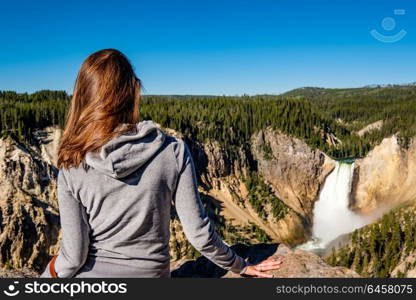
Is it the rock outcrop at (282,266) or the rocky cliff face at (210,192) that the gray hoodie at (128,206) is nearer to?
the rock outcrop at (282,266)

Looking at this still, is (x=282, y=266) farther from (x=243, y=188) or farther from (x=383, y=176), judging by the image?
(x=383, y=176)

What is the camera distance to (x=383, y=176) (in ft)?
218

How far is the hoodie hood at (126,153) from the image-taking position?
2951 mm

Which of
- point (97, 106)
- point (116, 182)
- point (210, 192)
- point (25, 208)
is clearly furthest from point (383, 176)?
point (97, 106)

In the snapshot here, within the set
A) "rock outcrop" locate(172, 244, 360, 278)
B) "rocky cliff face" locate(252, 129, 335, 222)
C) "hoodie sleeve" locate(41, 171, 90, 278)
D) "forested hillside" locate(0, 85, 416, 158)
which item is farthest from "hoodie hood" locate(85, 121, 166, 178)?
"rocky cliff face" locate(252, 129, 335, 222)

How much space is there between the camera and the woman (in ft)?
9.91

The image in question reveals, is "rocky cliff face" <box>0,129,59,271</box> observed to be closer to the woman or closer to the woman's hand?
the woman's hand

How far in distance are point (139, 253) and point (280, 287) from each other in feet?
5.17

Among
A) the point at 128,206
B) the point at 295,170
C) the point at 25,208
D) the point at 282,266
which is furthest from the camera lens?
the point at 295,170

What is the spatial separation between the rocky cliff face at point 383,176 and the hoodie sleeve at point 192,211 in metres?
67.8

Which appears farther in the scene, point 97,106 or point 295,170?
point 295,170

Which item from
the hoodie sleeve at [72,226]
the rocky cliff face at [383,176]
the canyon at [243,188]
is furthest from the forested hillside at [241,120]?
the hoodie sleeve at [72,226]

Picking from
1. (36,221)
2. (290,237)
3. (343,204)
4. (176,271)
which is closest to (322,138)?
(343,204)

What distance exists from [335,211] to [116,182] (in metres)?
70.3
